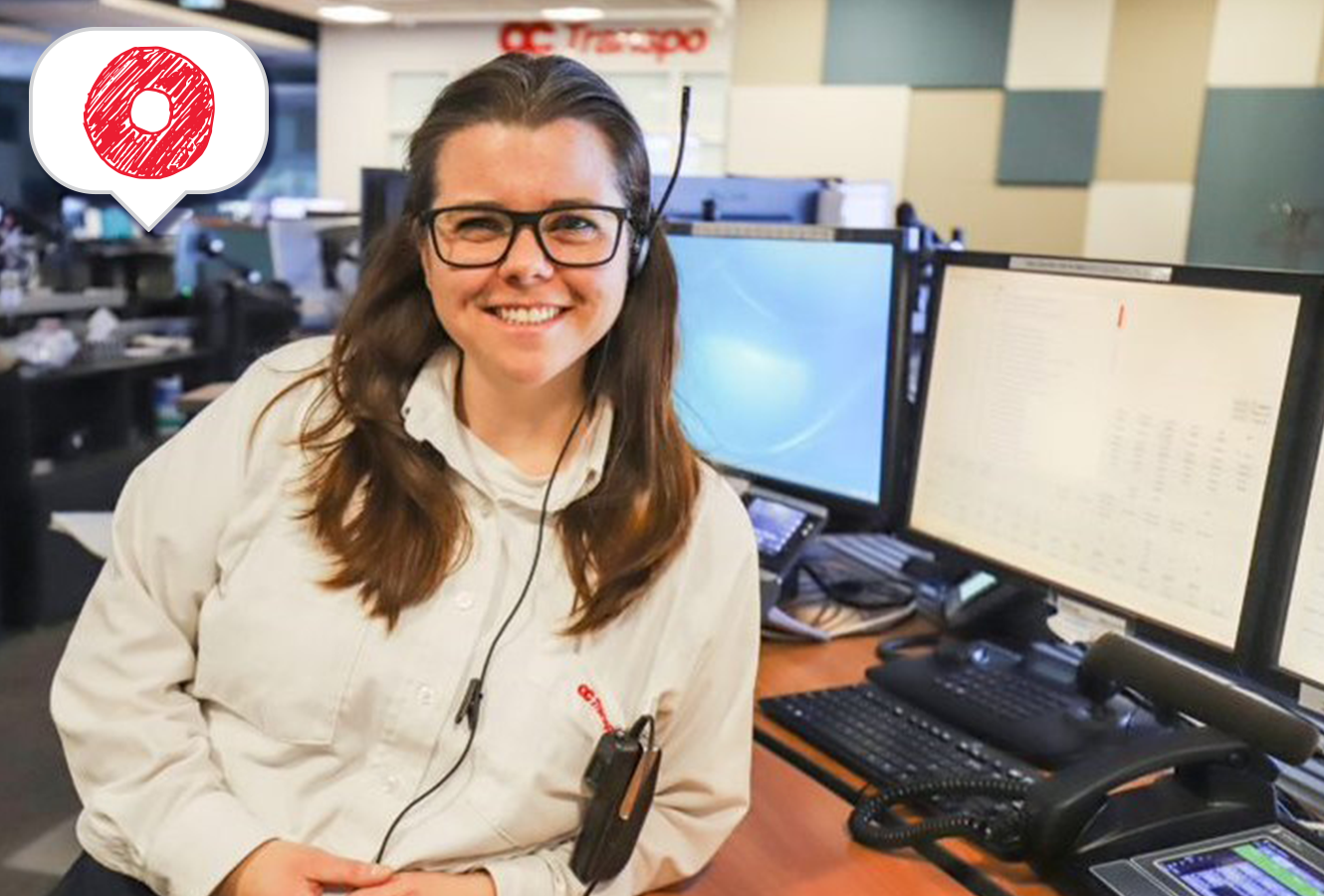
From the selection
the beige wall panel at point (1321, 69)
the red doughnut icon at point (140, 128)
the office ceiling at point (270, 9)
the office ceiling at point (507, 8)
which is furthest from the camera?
the office ceiling at point (270, 9)

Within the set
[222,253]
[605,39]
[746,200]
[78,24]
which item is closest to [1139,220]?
[605,39]

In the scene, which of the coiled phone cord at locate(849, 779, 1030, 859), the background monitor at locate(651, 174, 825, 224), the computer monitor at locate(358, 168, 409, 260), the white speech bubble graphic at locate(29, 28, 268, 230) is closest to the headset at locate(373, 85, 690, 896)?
the coiled phone cord at locate(849, 779, 1030, 859)

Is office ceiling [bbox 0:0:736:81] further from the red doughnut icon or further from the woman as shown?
the woman

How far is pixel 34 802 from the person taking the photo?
4.92 ft

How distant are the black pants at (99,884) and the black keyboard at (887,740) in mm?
665

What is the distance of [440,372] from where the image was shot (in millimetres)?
1117

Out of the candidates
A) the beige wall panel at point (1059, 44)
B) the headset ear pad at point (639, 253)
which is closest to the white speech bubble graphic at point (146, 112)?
the beige wall panel at point (1059, 44)

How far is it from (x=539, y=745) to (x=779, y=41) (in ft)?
20.9

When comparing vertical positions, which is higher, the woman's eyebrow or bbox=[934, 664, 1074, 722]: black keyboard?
the woman's eyebrow

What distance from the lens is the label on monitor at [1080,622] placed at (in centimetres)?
122

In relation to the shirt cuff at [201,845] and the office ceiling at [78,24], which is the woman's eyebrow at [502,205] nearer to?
the shirt cuff at [201,845]

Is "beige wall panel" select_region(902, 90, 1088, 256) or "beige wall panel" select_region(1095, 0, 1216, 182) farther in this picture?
"beige wall panel" select_region(902, 90, 1088, 256)

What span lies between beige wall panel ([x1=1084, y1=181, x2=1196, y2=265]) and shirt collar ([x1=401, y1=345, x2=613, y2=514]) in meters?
5.39

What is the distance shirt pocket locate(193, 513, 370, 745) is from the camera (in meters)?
1.00
